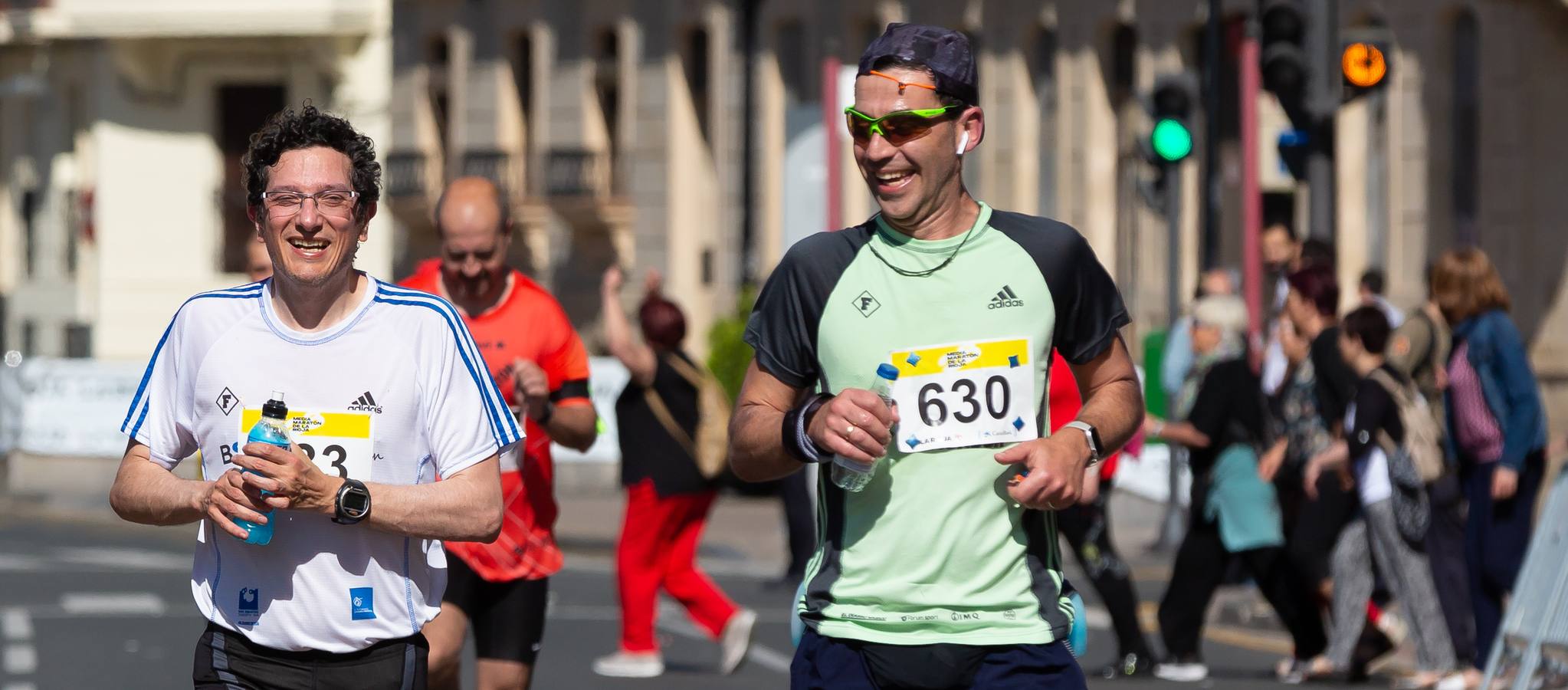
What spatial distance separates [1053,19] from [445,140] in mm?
12093

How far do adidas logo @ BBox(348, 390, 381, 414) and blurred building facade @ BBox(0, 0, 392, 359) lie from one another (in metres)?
33.7

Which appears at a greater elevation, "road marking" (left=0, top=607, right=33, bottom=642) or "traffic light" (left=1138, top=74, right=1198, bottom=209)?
"traffic light" (left=1138, top=74, right=1198, bottom=209)

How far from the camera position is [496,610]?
296 inches

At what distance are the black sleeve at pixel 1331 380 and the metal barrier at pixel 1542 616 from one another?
7.38 ft

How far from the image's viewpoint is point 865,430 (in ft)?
Result: 15.1

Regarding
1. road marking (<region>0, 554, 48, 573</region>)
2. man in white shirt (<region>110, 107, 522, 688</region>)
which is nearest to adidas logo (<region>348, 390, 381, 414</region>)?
man in white shirt (<region>110, 107, 522, 688</region>)

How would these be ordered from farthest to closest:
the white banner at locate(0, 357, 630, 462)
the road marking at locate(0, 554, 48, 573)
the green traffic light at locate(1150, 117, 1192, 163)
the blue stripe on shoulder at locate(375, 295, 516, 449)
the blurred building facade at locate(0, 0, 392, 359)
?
the blurred building facade at locate(0, 0, 392, 359) → the white banner at locate(0, 357, 630, 462) → the green traffic light at locate(1150, 117, 1192, 163) → the road marking at locate(0, 554, 48, 573) → the blue stripe on shoulder at locate(375, 295, 516, 449)

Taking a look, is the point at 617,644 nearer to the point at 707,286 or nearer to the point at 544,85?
the point at 707,286

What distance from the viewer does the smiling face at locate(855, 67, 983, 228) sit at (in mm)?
4875

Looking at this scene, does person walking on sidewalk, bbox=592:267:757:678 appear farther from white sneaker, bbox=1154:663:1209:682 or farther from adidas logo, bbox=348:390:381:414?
adidas logo, bbox=348:390:381:414

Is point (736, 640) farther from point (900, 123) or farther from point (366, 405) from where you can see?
point (900, 123)

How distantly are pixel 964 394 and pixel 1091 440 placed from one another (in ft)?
0.86

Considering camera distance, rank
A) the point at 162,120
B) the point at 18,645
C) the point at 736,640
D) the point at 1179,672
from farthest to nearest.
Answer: the point at 162,120 → the point at 18,645 → the point at 736,640 → the point at 1179,672

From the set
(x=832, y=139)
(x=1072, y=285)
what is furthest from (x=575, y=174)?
(x=1072, y=285)
